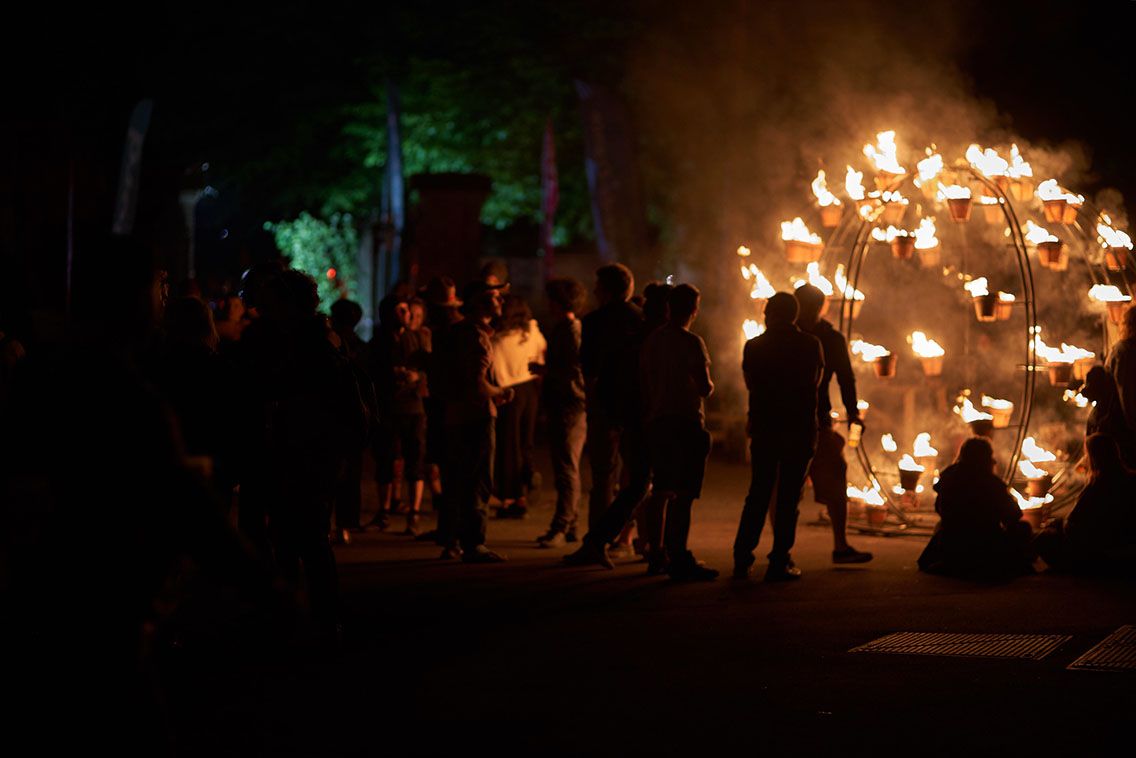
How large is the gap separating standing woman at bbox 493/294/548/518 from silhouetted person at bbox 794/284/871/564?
99.9 inches

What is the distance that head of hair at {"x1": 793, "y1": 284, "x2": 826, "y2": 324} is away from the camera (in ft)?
35.4

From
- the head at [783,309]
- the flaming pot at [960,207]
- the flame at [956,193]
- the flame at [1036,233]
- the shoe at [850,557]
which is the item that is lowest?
Result: the shoe at [850,557]

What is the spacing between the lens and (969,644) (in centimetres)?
786

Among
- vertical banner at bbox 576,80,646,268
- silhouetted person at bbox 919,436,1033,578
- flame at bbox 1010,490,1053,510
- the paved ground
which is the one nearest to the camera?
the paved ground

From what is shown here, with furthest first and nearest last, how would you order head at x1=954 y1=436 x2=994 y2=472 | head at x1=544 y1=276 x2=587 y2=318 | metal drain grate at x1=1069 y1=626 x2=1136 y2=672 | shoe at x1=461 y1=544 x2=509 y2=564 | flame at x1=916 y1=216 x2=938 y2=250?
flame at x1=916 y1=216 x2=938 y2=250 < head at x1=544 y1=276 x2=587 y2=318 < shoe at x1=461 y1=544 x2=509 y2=564 < head at x1=954 y1=436 x2=994 y2=472 < metal drain grate at x1=1069 y1=626 x2=1136 y2=672

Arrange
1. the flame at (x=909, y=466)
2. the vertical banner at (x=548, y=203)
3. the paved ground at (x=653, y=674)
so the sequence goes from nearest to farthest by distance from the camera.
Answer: the paved ground at (x=653, y=674) < the flame at (x=909, y=466) < the vertical banner at (x=548, y=203)

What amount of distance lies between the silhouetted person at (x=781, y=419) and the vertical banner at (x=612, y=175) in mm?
13180

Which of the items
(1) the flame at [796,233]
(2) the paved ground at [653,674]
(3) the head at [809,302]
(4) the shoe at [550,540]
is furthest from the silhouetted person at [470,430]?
(1) the flame at [796,233]

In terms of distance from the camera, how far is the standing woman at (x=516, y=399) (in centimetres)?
1254

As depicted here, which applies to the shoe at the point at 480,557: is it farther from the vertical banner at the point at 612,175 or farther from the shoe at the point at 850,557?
the vertical banner at the point at 612,175

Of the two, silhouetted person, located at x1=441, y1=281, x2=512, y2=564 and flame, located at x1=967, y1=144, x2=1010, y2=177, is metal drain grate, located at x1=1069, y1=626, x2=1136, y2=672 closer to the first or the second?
silhouetted person, located at x1=441, y1=281, x2=512, y2=564

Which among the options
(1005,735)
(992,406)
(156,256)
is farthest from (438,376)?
(156,256)

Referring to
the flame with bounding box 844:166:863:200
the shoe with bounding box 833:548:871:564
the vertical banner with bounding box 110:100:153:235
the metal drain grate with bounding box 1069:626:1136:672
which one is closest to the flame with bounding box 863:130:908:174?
the flame with bounding box 844:166:863:200

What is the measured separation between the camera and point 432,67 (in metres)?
35.1
